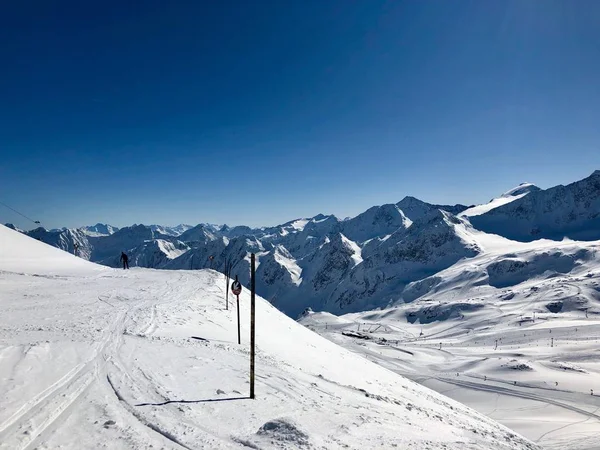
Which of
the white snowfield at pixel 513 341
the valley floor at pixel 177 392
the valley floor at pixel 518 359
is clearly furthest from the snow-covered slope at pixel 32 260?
the valley floor at pixel 518 359

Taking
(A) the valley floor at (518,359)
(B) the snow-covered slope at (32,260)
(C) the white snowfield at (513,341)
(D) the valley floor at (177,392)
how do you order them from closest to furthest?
(D) the valley floor at (177,392) < (A) the valley floor at (518,359) < (B) the snow-covered slope at (32,260) < (C) the white snowfield at (513,341)

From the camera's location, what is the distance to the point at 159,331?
20.0 metres

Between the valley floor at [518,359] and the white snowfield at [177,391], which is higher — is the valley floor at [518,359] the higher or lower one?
the lower one

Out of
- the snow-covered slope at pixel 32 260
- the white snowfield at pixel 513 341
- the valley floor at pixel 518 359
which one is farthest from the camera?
the white snowfield at pixel 513 341

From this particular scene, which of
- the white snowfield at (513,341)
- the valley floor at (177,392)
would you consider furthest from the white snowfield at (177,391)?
the white snowfield at (513,341)

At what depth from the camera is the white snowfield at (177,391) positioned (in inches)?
343

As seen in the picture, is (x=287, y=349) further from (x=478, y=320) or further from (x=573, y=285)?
(x=573, y=285)

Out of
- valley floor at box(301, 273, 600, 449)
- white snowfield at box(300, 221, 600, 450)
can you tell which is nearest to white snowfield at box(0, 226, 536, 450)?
white snowfield at box(300, 221, 600, 450)

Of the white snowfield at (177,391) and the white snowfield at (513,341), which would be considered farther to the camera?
the white snowfield at (513,341)

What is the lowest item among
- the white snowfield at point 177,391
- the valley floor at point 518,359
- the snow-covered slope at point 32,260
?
the valley floor at point 518,359

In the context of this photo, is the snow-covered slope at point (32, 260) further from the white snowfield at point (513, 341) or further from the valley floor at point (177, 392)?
the white snowfield at point (513, 341)

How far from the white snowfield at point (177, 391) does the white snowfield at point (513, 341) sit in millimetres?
20028

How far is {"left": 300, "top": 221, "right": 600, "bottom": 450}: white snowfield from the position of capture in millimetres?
39438

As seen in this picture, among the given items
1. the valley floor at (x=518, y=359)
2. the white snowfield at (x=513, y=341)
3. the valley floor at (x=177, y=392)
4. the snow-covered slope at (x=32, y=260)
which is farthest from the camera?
the white snowfield at (x=513, y=341)
